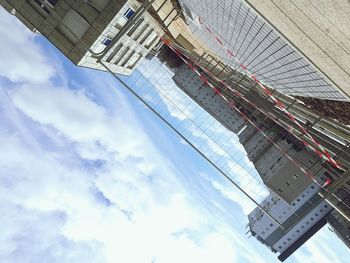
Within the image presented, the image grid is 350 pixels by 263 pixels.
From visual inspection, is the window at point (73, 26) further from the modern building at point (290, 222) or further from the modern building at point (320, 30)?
the modern building at point (290, 222)

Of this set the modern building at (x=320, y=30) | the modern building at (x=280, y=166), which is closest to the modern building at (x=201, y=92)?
the modern building at (x=280, y=166)

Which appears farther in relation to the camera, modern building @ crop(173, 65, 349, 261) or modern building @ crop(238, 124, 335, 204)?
modern building @ crop(173, 65, 349, 261)

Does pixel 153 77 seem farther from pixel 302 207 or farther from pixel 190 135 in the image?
pixel 302 207

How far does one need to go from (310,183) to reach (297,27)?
64.0 metres

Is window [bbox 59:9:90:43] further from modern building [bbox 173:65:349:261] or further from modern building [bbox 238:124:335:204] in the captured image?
modern building [bbox 238:124:335:204]

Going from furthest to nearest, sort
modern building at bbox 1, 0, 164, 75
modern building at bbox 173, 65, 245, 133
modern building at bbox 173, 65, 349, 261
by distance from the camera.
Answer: modern building at bbox 173, 65, 245, 133 < modern building at bbox 173, 65, 349, 261 < modern building at bbox 1, 0, 164, 75

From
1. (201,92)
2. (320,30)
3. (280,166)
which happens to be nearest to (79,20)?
(320,30)

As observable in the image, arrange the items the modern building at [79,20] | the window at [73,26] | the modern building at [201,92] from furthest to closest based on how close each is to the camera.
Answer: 1. the modern building at [201,92]
2. the window at [73,26]
3. the modern building at [79,20]

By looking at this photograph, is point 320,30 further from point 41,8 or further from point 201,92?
point 201,92

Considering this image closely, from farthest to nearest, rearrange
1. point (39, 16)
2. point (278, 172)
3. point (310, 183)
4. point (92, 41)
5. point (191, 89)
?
1. point (191, 89)
2. point (310, 183)
3. point (278, 172)
4. point (39, 16)
5. point (92, 41)

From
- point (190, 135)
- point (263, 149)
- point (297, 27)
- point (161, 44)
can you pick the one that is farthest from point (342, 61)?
point (263, 149)

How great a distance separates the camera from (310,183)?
6600 centimetres

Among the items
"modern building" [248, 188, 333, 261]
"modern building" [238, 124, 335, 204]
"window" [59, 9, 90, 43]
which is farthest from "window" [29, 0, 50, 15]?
"modern building" [248, 188, 333, 261]

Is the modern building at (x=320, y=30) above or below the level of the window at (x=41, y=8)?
above
